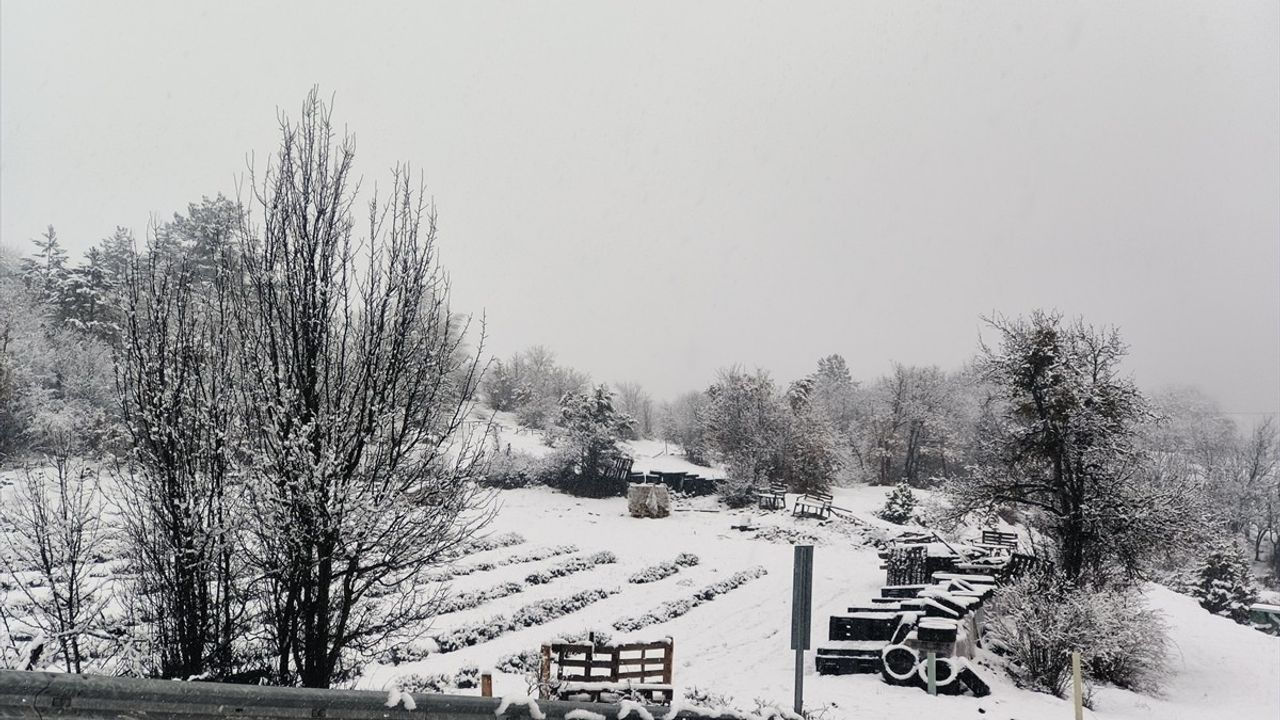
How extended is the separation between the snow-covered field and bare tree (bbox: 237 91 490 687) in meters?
2.11

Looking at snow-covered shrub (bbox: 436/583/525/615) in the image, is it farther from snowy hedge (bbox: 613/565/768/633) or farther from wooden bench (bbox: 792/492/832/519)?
wooden bench (bbox: 792/492/832/519)

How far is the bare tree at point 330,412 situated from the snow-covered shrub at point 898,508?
35473 millimetres

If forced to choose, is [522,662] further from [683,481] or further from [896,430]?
[896,430]

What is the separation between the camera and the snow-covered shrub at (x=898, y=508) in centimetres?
3675

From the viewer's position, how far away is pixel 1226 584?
27875 mm

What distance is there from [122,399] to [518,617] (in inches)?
431

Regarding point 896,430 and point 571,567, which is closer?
point 571,567

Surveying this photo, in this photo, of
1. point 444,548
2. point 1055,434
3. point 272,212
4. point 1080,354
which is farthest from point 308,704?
point 1080,354

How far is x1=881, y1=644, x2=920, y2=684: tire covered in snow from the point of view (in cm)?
1066

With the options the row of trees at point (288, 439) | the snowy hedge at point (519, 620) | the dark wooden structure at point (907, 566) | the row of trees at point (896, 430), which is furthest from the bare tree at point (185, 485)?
the row of trees at point (896, 430)

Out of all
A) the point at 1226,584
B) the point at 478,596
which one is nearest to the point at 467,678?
the point at 478,596

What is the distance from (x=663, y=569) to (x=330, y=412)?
59.3ft

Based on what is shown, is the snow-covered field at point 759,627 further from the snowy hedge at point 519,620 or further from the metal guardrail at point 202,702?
the metal guardrail at point 202,702

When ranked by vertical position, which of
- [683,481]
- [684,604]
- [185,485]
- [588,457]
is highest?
[185,485]
